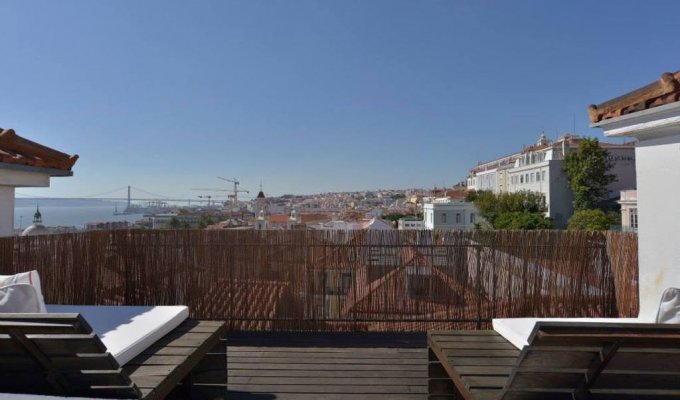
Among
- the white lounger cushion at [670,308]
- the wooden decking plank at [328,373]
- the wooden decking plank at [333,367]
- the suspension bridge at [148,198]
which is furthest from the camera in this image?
the suspension bridge at [148,198]

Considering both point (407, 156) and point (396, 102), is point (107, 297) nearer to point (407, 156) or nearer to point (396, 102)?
point (396, 102)

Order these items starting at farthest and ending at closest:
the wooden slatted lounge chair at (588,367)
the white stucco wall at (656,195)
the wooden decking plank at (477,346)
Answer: the white stucco wall at (656,195)
the wooden decking plank at (477,346)
the wooden slatted lounge chair at (588,367)

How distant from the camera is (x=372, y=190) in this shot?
14275 cm

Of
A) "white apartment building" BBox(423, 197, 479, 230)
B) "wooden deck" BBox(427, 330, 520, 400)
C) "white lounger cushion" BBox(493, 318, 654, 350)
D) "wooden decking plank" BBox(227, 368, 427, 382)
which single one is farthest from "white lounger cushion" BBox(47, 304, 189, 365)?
"white apartment building" BBox(423, 197, 479, 230)

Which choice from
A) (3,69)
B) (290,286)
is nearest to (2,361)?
(290,286)

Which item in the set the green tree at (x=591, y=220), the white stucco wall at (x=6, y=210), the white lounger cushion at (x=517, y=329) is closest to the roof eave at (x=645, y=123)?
the white lounger cushion at (x=517, y=329)

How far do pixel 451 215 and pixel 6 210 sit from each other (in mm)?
45766

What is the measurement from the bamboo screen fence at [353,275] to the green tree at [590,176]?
40.7 m

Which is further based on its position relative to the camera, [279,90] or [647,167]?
[279,90]

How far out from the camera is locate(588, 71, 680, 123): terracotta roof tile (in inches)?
118

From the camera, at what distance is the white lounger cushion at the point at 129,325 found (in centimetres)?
243

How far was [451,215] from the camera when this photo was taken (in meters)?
47.3

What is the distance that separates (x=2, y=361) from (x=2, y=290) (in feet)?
2.45

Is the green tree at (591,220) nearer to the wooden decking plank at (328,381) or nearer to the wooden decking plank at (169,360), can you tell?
the wooden decking plank at (328,381)
